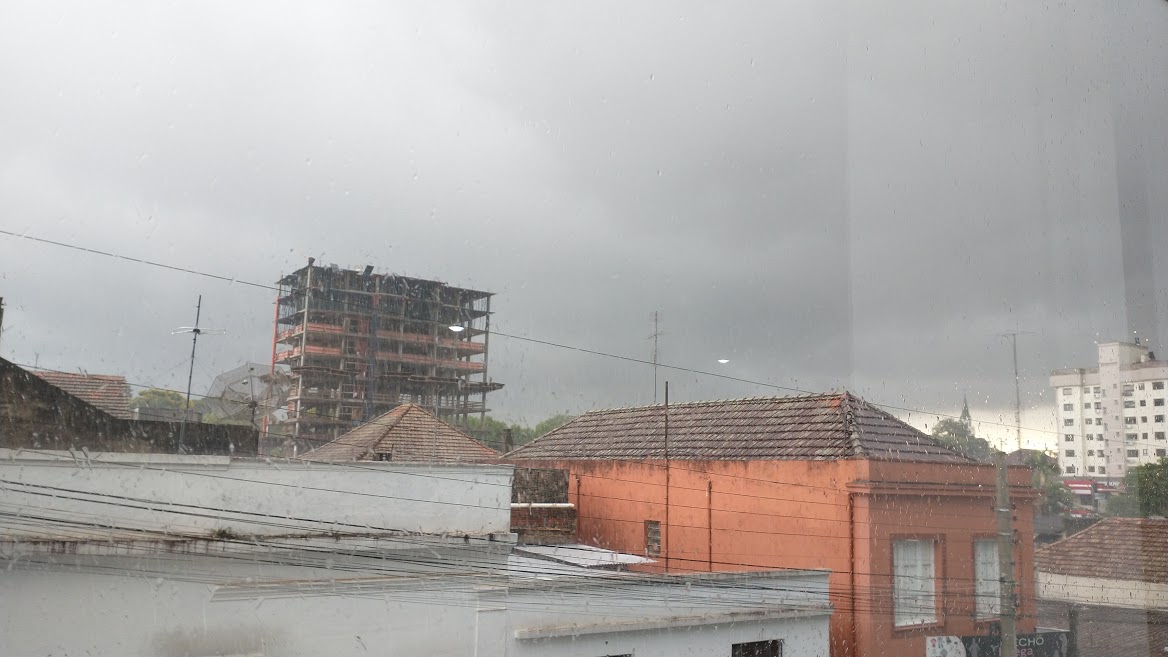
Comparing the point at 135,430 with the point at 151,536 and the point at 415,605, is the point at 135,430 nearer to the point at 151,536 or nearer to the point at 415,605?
the point at 151,536

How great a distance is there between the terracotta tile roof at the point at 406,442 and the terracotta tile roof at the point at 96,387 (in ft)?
1.10

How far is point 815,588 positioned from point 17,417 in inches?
102

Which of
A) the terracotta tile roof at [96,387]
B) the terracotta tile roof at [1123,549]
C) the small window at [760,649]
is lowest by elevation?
the small window at [760,649]

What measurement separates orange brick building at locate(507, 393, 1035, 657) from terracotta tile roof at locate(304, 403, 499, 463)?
613 mm

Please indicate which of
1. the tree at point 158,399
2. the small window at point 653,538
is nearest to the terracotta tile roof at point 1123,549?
the small window at point 653,538

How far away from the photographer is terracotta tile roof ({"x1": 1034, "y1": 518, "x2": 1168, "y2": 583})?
1.86 m

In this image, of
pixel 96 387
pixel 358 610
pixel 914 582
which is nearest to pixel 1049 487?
pixel 914 582

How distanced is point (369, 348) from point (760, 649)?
230 cm

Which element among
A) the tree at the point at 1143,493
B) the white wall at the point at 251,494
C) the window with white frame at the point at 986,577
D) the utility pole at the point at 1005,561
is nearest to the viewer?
the white wall at the point at 251,494

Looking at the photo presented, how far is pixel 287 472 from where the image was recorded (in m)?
1.61

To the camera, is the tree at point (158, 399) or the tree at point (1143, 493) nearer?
the tree at point (158, 399)

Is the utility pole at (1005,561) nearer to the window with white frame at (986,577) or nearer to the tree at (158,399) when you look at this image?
the window with white frame at (986,577)

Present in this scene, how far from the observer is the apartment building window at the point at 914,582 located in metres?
2.53

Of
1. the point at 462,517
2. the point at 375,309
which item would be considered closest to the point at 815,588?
the point at 462,517
